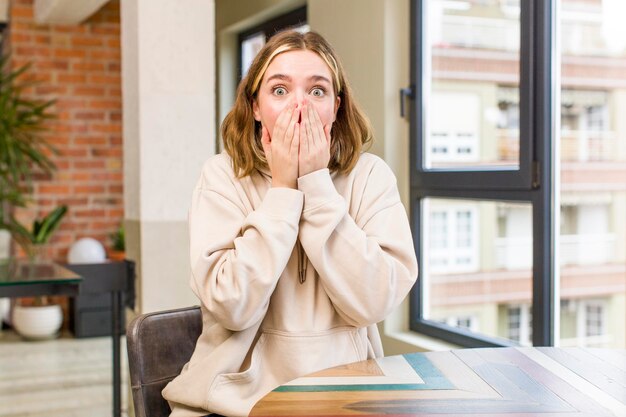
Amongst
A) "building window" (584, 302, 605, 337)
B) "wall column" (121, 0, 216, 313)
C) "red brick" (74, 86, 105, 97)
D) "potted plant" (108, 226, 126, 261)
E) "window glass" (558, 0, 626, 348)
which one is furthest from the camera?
"red brick" (74, 86, 105, 97)

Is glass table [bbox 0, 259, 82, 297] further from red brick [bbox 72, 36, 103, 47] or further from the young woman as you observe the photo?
red brick [bbox 72, 36, 103, 47]

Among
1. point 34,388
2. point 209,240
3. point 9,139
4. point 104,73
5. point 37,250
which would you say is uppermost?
point 104,73

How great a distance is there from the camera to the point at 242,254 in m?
1.49

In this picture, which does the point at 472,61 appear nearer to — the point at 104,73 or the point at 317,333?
the point at 317,333

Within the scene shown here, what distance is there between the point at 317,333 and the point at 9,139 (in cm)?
482

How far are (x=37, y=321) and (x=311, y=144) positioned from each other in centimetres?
467

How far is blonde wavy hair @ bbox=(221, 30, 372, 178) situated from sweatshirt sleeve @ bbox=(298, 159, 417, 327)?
0.55 ft

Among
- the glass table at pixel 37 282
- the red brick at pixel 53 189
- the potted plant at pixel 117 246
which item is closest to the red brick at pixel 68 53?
the red brick at pixel 53 189

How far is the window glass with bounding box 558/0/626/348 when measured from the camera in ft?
9.21

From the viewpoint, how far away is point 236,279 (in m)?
1.47

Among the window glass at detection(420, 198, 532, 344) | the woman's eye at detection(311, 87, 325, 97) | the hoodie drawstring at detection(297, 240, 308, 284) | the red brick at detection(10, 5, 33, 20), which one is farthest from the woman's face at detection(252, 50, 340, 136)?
the red brick at detection(10, 5, 33, 20)

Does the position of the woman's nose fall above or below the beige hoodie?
above

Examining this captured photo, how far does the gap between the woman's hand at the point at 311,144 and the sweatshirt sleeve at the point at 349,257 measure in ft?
0.08

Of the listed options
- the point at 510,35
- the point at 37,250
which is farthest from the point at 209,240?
the point at 37,250
